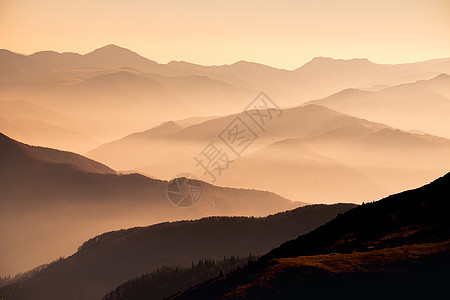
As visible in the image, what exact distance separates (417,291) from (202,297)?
32784 mm

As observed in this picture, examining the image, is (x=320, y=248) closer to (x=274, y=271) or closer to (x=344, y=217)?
(x=344, y=217)

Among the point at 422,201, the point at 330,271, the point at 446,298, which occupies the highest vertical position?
the point at 422,201

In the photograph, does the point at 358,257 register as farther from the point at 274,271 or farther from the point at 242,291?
the point at 242,291

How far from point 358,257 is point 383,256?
3133 millimetres

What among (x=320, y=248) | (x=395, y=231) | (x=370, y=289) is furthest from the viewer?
(x=320, y=248)

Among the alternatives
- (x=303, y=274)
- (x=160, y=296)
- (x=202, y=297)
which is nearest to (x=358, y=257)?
(x=303, y=274)

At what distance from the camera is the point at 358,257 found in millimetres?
75625

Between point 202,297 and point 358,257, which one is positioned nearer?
point 358,257

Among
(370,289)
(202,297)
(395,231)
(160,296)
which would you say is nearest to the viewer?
(370,289)

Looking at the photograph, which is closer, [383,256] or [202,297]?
[383,256]

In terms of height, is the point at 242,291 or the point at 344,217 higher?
the point at 344,217

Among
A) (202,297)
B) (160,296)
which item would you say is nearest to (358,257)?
(202,297)

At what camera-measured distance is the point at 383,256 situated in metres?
→ 74.4

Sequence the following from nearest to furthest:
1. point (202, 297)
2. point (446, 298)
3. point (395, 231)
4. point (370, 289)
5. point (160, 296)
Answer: point (446, 298) < point (370, 289) < point (202, 297) < point (395, 231) < point (160, 296)
